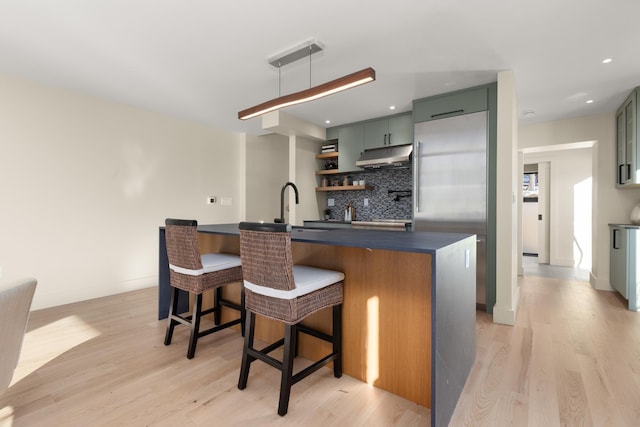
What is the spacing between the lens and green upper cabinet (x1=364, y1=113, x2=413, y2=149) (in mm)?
3984

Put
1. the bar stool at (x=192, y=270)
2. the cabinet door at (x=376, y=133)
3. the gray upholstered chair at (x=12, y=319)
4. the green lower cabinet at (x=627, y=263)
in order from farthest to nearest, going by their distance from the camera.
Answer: the cabinet door at (x=376, y=133) → the green lower cabinet at (x=627, y=263) → the bar stool at (x=192, y=270) → the gray upholstered chair at (x=12, y=319)

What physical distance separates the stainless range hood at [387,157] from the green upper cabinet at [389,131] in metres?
0.08

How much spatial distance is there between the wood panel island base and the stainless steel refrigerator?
4.57ft

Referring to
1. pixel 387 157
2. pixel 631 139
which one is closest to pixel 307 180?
pixel 387 157

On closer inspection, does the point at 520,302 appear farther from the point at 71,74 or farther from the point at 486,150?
the point at 71,74

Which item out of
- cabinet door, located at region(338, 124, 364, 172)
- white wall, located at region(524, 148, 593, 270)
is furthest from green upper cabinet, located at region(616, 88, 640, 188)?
cabinet door, located at region(338, 124, 364, 172)

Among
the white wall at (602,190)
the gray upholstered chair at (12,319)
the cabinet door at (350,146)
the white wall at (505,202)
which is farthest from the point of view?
the cabinet door at (350,146)

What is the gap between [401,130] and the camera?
13.3 ft

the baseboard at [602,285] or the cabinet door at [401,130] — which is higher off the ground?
the cabinet door at [401,130]

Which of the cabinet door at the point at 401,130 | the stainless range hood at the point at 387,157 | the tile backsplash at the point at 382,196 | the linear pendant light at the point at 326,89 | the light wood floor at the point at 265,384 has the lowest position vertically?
the light wood floor at the point at 265,384

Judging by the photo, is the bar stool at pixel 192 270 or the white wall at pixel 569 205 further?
the white wall at pixel 569 205

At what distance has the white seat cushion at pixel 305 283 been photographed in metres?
1.50

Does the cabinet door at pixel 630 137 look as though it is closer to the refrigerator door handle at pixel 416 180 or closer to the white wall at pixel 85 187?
the refrigerator door handle at pixel 416 180

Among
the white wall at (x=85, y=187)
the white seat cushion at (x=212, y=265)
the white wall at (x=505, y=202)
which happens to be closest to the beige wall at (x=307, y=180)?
the white wall at (x=85, y=187)
